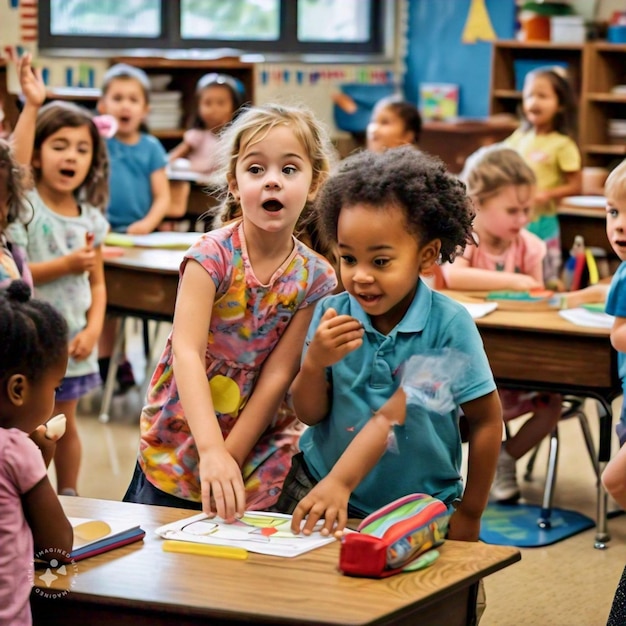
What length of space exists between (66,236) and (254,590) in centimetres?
218

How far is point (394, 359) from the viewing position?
1984mm

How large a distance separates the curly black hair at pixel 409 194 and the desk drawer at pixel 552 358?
4.49ft

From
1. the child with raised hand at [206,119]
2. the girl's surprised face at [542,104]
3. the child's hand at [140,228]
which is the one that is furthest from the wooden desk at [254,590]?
the child with raised hand at [206,119]

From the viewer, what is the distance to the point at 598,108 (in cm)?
798

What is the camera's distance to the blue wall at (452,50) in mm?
9117

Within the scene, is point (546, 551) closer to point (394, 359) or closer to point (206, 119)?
point (394, 359)

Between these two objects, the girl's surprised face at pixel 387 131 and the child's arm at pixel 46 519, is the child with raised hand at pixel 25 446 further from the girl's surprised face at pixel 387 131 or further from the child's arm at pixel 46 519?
the girl's surprised face at pixel 387 131

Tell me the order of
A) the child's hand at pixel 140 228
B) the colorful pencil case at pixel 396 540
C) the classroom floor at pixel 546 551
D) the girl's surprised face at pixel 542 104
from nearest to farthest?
1. the colorful pencil case at pixel 396 540
2. the classroom floor at pixel 546 551
3. the child's hand at pixel 140 228
4. the girl's surprised face at pixel 542 104

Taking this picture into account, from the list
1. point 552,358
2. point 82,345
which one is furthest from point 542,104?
point 82,345

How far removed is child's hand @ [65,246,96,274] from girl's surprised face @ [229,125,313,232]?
1450 mm

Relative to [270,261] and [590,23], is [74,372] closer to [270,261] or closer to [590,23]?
[270,261]

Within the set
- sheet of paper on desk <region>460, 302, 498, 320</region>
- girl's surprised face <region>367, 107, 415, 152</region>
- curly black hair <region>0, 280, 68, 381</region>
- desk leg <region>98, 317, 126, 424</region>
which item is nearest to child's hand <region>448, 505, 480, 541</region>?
curly black hair <region>0, 280, 68, 381</region>
